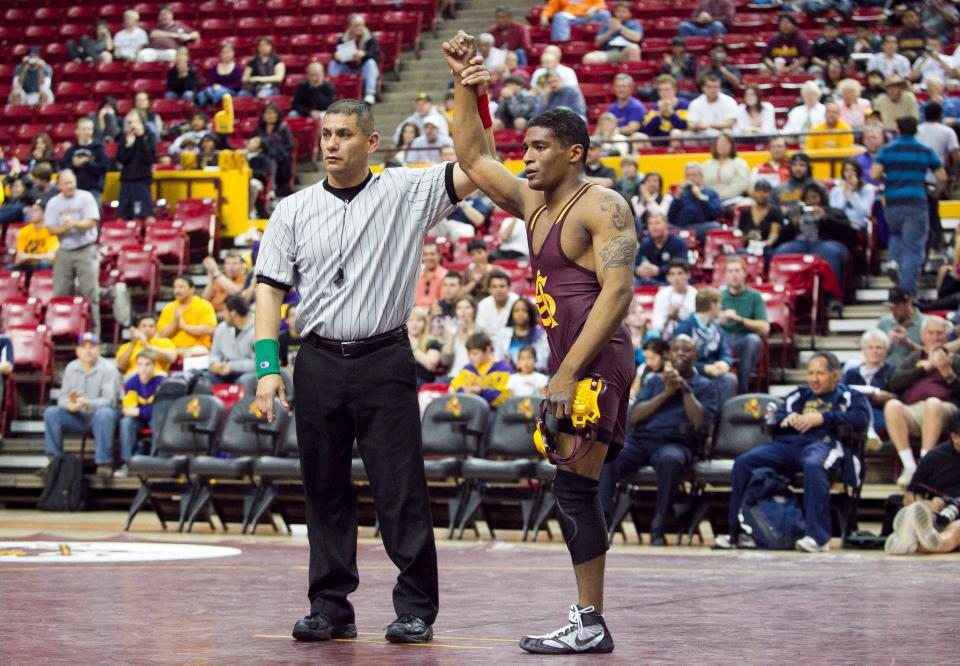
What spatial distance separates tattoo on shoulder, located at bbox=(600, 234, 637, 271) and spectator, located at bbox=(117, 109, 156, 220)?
553 inches

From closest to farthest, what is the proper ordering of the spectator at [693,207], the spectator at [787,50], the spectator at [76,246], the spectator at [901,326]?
the spectator at [901,326], the spectator at [693,207], the spectator at [76,246], the spectator at [787,50]

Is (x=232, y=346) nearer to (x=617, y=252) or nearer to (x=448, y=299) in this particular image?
(x=448, y=299)

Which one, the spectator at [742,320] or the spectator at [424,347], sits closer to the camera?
the spectator at [742,320]

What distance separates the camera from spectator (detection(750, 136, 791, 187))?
16.3 m

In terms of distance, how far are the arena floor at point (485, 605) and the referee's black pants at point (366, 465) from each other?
241 mm

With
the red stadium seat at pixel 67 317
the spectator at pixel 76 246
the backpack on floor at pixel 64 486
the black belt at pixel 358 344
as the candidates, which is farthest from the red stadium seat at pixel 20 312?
the black belt at pixel 358 344

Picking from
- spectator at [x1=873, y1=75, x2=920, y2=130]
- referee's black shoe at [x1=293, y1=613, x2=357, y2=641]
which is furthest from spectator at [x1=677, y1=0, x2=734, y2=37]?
referee's black shoe at [x1=293, y1=613, x2=357, y2=641]

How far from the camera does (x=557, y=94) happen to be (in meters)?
19.3

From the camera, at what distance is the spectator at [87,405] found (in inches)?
578

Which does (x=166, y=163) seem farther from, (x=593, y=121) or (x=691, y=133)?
Answer: (x=691, y=133)

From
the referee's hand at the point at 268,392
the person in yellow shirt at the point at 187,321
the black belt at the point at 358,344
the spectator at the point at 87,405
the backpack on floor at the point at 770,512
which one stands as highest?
the black belt at the point at 358,344

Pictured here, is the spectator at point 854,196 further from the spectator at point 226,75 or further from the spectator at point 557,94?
the spectator at point 226,75

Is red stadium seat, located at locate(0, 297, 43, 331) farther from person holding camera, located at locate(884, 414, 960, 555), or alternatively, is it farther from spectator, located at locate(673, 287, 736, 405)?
person holding camera, located at locate(884, 414, 960, 555)

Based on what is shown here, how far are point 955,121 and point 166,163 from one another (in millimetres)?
9790
